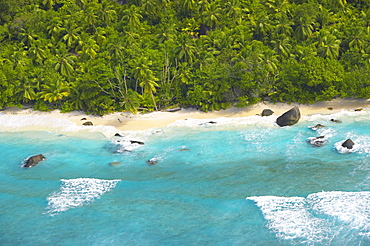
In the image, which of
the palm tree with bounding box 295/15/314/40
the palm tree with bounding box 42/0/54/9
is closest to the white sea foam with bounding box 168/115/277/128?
the palm tree with bounding box 295/15/314/40

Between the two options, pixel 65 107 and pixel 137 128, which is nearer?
pixel 137 128

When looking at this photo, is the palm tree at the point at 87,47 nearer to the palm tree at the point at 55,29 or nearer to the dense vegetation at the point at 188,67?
the dense vegetation at the point at 188,67

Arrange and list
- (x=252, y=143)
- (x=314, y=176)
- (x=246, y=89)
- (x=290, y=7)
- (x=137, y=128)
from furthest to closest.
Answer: (x=290, y=7) < (x=246, y=89) < (x=137, y=128) < (x=252, y=143) < (x=314, y=176)

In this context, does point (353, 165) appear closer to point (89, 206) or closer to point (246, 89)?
point (246, 89)

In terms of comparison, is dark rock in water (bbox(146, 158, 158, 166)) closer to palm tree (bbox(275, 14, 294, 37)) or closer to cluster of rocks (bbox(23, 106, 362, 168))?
cluster of rocks (bbox(23, 106, 362, 168))

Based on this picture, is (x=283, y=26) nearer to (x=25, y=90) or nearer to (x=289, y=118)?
(x=289, y=118)

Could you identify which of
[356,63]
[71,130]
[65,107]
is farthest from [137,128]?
[356,63]
